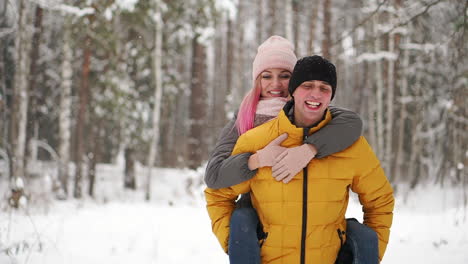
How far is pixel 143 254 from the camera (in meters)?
4.94

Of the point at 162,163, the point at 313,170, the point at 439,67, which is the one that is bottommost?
the point at 162,163

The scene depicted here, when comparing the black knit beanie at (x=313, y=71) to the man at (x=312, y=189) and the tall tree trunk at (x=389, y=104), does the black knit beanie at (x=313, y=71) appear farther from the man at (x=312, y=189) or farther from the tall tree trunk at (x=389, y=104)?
the tall tree trunk at (x=389, y=104)

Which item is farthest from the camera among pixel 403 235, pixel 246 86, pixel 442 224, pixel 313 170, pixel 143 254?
pixel 246 86

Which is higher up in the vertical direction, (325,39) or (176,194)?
(325,39)

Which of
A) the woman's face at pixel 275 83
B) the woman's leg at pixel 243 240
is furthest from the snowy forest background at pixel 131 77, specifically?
the woman's leg at pixel 243 240

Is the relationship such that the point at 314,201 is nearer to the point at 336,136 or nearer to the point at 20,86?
the point at 336,136

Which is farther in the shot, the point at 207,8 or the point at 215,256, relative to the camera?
the point at 207,8

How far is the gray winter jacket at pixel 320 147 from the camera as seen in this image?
7.16ft

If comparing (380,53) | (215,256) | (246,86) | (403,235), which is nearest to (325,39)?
(380,53)

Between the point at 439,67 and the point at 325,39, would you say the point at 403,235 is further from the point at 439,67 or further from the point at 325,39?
the point at 439,67

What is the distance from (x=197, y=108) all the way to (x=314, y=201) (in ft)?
32.9

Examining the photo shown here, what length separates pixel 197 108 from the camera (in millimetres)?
12008

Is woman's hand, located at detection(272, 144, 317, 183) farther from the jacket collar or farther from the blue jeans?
the blue jeans

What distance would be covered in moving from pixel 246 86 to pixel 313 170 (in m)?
31.8
